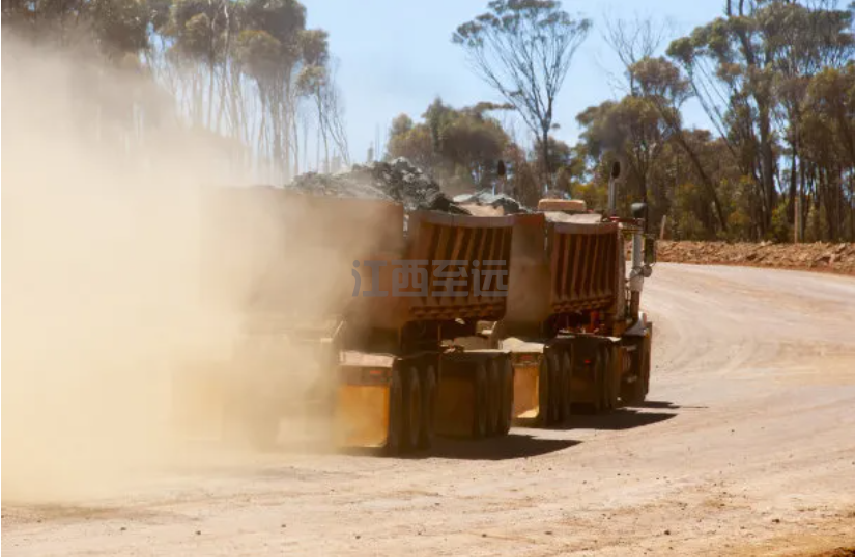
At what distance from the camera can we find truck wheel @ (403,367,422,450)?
17.9 metres

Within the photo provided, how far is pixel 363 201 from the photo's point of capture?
717 inches

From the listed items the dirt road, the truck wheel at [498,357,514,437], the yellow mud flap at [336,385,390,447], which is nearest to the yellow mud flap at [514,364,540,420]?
the dirt road

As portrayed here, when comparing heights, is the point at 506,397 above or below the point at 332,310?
below

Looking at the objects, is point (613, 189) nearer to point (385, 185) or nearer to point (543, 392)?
point (543, 392)

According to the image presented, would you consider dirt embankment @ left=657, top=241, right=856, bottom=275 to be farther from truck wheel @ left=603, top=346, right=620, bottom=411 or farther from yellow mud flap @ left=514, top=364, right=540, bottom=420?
yellow mud flap @ left=514, top=364, right=540, bottom=420

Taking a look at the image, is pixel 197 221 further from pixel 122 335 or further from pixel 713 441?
pixel 713 441

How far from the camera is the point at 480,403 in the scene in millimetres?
19672

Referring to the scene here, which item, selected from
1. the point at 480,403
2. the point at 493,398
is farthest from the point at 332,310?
the point at 493,398

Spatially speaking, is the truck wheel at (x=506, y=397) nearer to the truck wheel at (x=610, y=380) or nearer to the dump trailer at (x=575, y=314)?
the dump trailer at (x=575, y=314)

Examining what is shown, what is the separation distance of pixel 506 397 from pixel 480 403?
2.91 feet

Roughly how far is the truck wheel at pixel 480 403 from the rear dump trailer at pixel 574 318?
197 centimetres

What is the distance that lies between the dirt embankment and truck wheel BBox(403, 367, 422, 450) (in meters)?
29.0

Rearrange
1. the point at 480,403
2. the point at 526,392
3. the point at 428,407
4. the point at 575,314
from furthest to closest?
the point at 575,314, the point at 526,392, the point at 480,403, the point at 428,407

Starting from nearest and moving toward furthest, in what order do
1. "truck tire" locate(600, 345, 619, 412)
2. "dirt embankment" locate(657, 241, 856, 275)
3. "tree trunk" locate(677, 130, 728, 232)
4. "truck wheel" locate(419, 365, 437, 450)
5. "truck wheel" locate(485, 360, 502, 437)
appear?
"truck wheel" locate(419, 365, 437, 450) → "truck wheel" locate(485, 360, 502, 437) → "truck tire" locate(600, 345, 619, 412) → "dirt embankment" locate(657, 241, 856, 275) → "tree trunk" locate(677, 130, 728, 232)
